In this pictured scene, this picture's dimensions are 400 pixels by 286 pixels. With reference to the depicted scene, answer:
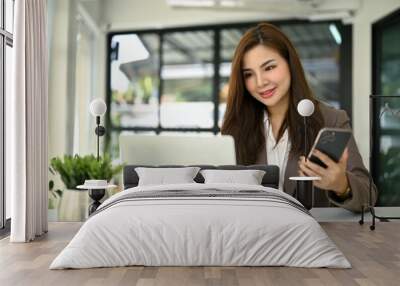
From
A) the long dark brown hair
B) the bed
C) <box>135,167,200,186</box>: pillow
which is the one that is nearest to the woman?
the long dark brown hair

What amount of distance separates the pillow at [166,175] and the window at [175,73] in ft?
3.90

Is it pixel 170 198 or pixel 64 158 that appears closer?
pixel 170 198

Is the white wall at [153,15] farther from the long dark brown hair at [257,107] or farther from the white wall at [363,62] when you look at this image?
the white wall at [363,62]

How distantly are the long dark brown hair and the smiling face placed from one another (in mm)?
51

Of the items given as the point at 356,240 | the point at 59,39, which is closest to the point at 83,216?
the point at 59,39

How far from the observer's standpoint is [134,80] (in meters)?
6.62

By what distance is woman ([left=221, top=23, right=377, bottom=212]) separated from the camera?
19.0ft

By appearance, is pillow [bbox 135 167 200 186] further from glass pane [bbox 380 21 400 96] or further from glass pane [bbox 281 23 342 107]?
glass pane [bbox 380 21 400 96]

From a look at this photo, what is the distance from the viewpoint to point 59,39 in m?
6.43

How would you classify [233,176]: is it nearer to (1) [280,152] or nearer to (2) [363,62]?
(1) [280,152]

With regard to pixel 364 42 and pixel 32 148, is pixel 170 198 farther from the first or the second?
pixel 364 42

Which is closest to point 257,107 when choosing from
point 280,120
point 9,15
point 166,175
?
point 280,120

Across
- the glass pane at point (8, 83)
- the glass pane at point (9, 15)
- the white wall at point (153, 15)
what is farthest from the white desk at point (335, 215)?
the glass pane at point (9, 15)

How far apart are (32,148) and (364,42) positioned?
3.54 m
